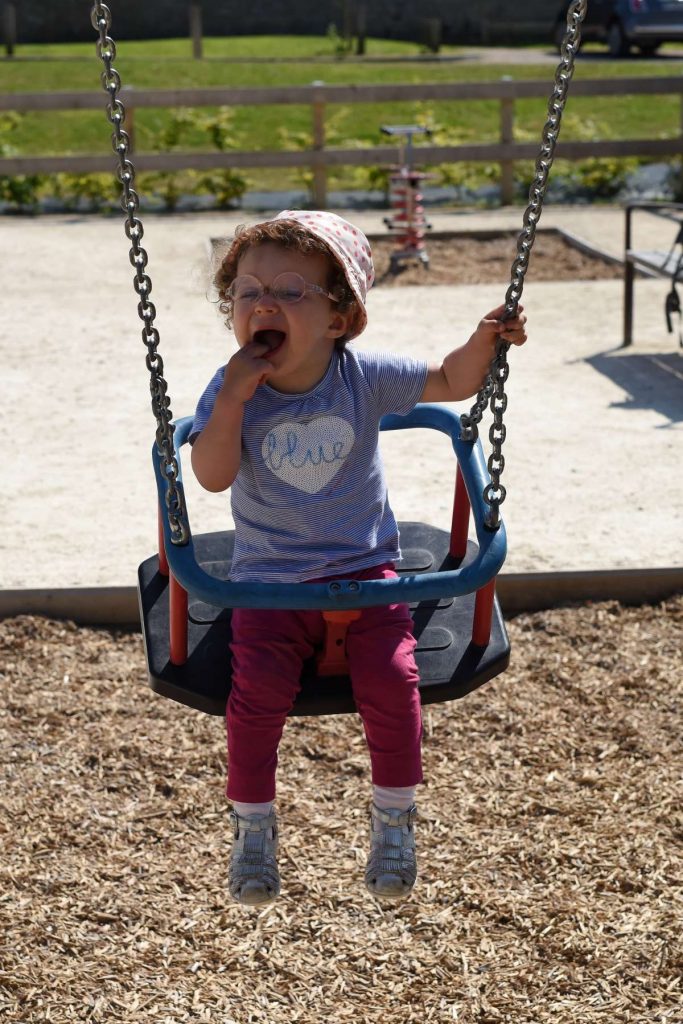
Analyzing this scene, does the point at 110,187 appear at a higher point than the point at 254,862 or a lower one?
lower

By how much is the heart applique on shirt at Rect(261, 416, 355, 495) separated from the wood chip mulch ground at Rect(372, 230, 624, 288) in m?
7.13

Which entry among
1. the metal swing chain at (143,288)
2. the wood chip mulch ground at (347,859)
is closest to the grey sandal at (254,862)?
the wood chip mulch ground at (347,859)

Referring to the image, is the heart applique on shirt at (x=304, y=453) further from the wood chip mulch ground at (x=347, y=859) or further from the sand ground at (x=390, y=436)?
the wood chip mulch ground at (x=347, y=859)

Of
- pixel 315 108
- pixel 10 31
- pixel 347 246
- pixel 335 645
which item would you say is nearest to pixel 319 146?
pixel 315 108

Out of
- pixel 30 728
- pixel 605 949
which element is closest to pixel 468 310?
pixel 30 728

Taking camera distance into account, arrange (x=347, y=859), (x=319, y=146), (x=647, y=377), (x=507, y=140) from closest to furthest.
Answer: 1. (x=347, y=859)
2. (x=647, y=377)
3. (x=319, y=146)
4. (x=507, y=140)

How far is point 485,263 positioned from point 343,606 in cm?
827

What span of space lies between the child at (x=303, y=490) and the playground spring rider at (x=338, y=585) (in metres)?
0.06

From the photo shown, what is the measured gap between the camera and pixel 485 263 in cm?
1014

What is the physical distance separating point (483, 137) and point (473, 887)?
638 inches

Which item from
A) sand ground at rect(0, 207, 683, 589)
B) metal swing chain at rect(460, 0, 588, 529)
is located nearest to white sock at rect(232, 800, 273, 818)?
metal swing chain at rect(460, 0, 588, 529)

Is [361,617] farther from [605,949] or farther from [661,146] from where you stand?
[661,146]

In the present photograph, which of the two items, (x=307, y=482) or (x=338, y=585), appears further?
(x=307, y=482)

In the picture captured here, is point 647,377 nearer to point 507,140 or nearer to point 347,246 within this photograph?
point 347,246
